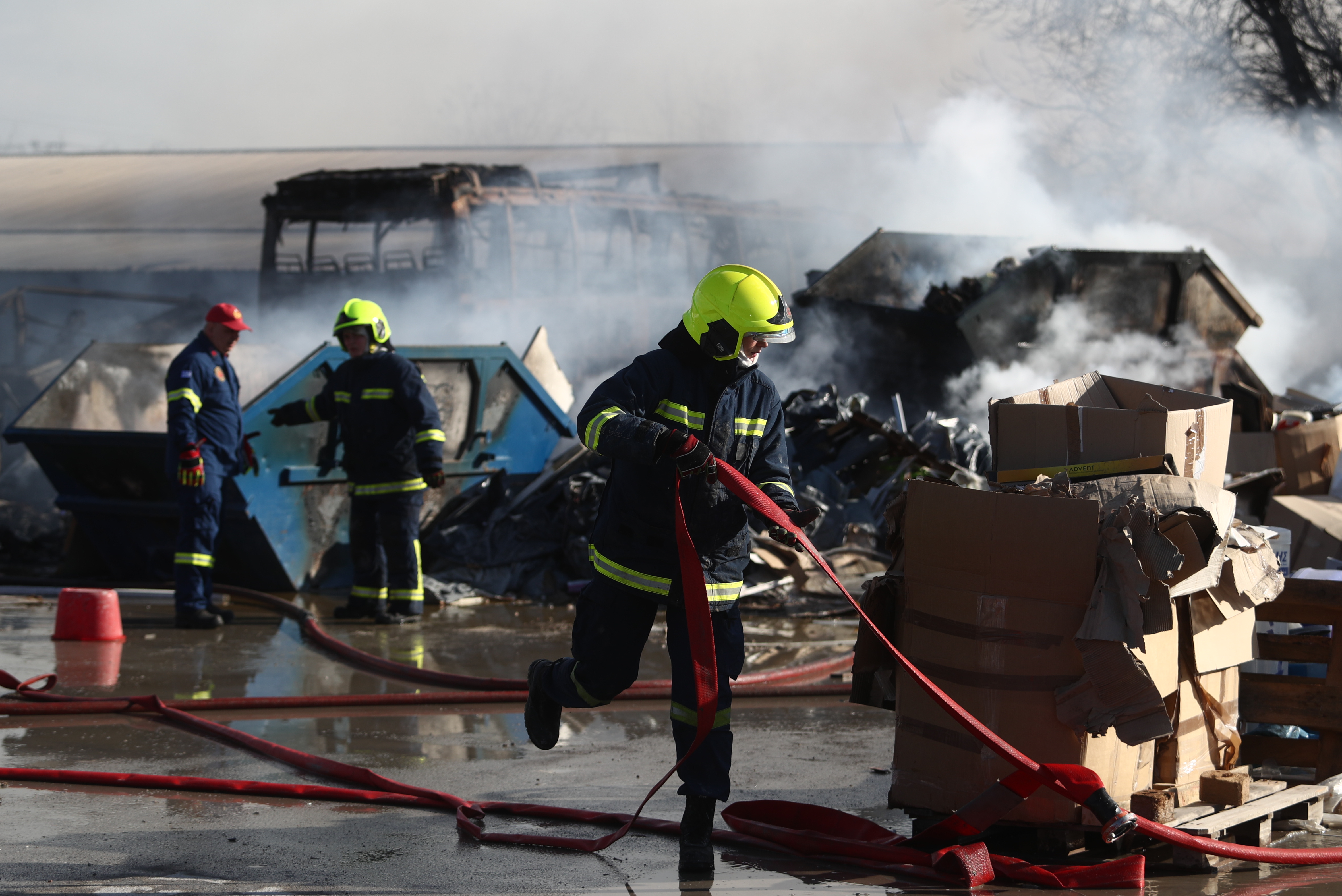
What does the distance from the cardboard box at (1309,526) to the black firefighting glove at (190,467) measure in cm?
507

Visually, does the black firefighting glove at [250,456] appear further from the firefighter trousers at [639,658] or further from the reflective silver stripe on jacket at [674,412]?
the reflective silver stripe on jacket at [674,412]

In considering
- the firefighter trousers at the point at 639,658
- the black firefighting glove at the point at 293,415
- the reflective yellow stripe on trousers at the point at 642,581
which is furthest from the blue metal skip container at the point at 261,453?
the reflective yellow stripe on trousers at the point at 642,581

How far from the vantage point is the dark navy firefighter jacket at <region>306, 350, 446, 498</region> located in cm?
650

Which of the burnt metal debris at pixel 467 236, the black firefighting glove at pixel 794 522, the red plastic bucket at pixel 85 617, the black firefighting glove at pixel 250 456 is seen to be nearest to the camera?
the black firefighting glove at pixel 794 522

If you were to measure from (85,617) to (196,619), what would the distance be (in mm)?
559

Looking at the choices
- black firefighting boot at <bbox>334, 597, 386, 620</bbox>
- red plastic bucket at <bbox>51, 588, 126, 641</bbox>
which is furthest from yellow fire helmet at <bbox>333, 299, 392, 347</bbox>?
red plastic bucket at <bbox>51, 588, 126, 641</bbox>

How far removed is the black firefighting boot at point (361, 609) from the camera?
663 cm

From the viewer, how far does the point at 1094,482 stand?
10.5 ft

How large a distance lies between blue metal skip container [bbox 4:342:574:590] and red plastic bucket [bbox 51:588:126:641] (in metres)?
1.17

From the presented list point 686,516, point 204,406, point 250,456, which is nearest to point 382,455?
point 250,456

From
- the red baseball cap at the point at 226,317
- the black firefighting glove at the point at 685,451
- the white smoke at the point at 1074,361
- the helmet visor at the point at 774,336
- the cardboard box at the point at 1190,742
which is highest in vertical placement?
the white smoke at the point at 1074,361

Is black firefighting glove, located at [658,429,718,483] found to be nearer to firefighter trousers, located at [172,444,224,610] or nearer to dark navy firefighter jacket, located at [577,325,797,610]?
dark navy firefighter jacket, located at [577,325,797,610]

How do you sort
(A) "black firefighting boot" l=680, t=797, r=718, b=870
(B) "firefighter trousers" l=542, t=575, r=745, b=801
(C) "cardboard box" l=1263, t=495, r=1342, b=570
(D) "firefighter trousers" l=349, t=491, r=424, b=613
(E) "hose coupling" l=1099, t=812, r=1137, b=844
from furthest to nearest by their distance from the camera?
(D) "firefighter trousers" l=349, t=491, r=424, b=613 → (C) "cardboard box" l=1263, t=495, r=1342, b=570 → (B) "firefighter trousers" l=542, t=575, r=745, b=801 → (A) "black firefighting boot" l=680, t=797, r=718, b=870 → (E) "hose coupling" l=1099, t=812, r=1137, b=844

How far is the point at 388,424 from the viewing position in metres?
6.55
